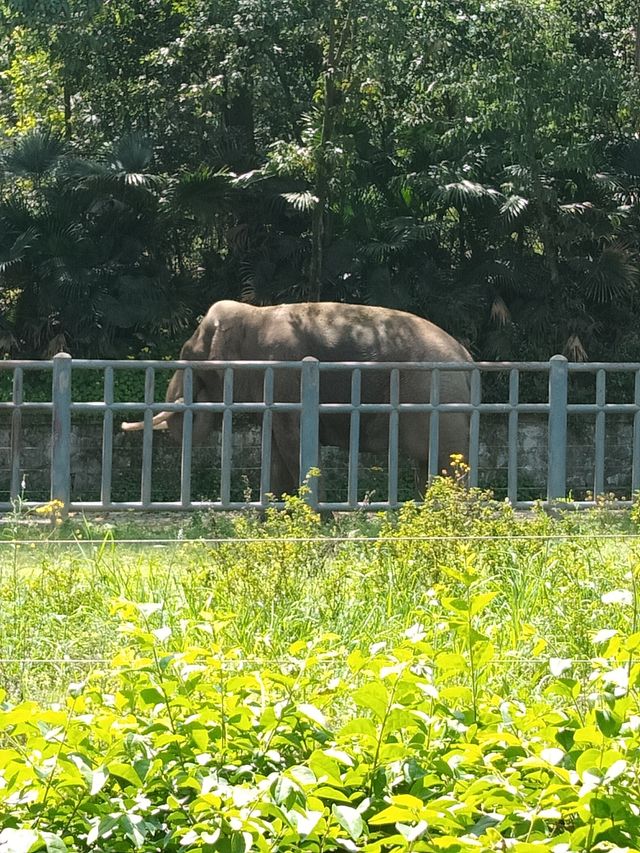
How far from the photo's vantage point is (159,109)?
20281mm

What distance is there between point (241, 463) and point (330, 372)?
13.2ft

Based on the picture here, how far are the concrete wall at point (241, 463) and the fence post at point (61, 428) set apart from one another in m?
4.47

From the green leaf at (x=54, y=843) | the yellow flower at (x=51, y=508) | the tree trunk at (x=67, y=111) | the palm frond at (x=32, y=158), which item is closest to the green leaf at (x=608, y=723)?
the green leaf at (x=54, y=843)

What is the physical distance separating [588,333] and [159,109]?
695 centimetres

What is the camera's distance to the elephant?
12430 mm

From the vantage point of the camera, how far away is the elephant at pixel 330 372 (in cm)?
1243

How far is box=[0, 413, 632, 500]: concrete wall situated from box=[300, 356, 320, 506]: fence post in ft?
13.4

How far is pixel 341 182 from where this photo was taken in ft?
57.9


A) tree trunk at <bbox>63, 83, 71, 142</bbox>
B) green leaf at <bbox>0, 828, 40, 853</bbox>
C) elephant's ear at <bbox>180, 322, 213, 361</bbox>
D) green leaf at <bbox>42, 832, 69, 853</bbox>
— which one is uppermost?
tree trunk at <bbox>63, 83, 71, 142</bbox>

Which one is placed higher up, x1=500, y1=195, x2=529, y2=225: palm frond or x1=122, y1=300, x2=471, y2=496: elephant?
x1=500, y1=195, x2=529, y2=225: palm frond

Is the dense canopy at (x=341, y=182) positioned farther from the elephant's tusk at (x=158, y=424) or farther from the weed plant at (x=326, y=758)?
the weed plant at (x=326, y=758)

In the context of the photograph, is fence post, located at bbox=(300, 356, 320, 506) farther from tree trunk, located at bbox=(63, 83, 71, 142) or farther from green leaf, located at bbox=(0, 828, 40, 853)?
tree trunk, located at bbox=(63, 83, 71, 142)

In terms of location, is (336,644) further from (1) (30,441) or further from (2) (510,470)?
(1) (30,441)

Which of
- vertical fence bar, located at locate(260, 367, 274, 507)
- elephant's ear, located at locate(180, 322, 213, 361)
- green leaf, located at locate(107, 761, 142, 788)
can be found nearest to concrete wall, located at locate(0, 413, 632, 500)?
elephant's ear, located at locate(180, 322, 213, 361)
